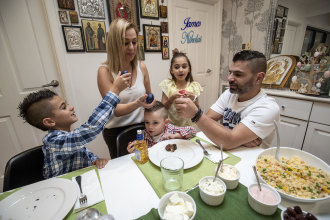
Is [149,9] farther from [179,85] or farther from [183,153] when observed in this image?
[183,153]

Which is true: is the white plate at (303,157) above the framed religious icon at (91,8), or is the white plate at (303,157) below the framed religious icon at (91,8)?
below

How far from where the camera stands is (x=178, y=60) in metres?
1.73

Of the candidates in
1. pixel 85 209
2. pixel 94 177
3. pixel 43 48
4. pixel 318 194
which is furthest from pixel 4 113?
pixel 318 194

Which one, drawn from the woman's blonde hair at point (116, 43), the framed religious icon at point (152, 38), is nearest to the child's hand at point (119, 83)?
the woman's blonde hair at point (116, 43)

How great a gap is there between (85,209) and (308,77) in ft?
9.16

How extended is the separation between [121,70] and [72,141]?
30.5 inches

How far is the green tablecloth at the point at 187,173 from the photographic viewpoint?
2.35ft

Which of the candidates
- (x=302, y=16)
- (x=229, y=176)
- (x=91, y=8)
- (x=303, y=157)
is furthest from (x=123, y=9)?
(x=302, y=16)

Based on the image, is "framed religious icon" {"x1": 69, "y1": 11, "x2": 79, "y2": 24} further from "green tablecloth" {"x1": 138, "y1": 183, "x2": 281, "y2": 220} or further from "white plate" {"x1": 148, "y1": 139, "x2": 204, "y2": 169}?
"green tablecloth" {"x1": 138, "y1": 183, "x2": 281, "y2": 220}

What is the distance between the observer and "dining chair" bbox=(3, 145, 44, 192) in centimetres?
89

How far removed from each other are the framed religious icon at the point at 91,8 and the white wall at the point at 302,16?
8.71 ft

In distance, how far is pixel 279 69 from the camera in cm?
238

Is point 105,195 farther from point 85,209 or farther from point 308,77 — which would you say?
point 308,77

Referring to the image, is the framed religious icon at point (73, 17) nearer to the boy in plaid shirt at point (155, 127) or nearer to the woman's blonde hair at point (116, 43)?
the woman's blonde hair at point (116, 43)
